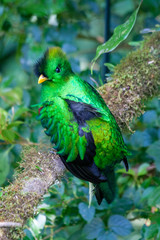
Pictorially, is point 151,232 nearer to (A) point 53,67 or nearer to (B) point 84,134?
(B) point 84,134

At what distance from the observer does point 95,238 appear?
58.6 inches

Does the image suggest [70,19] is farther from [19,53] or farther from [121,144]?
[121,144]

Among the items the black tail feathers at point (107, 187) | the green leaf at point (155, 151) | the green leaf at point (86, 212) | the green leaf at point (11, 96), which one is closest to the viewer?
the black tail feathers at point (107, 187)

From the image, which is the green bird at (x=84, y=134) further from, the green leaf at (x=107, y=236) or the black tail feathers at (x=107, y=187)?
the green leaf at (x=107, y=236)

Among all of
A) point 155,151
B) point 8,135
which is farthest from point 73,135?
point 155,151

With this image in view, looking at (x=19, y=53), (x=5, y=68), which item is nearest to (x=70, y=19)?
(x=19, y=53)

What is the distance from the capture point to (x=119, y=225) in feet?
4.92

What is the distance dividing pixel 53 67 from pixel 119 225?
758mm

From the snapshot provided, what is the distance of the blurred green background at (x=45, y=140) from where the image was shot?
1477 millimetres

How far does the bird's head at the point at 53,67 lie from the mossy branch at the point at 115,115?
8.2 inches

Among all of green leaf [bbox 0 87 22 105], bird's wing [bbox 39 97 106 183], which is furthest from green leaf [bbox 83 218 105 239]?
green leaf [bbox 0 87 22 105]

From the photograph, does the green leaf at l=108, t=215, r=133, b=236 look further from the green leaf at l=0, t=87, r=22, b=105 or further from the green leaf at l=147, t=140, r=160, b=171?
the green leaf at l=0, t=87, r=22, b=105

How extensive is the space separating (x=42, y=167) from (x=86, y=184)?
0.56 meters

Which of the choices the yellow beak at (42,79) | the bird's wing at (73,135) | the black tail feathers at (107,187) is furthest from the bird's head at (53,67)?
the black tail feathers at (107,187)
